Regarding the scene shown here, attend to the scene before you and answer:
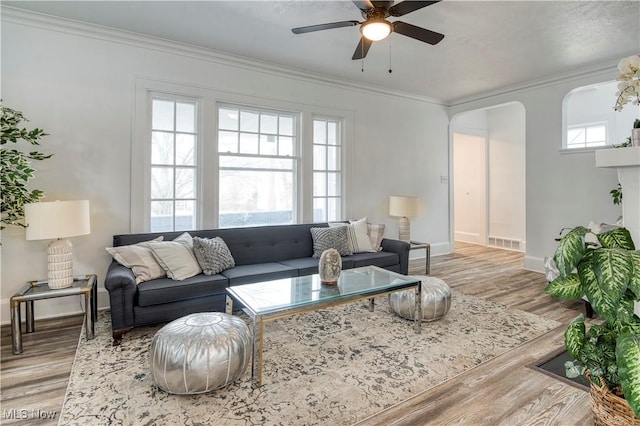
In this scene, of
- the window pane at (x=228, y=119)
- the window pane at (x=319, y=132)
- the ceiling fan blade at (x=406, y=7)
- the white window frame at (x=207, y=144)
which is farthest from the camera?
the window pane at (x=319, y=132)

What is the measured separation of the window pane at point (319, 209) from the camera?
17.0 feet

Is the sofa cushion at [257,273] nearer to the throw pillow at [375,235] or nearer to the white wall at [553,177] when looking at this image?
the throw pillow at [375,235]

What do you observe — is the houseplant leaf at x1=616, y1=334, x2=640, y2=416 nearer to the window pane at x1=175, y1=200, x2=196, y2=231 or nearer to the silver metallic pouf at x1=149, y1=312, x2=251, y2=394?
the silver metallic pouf at x1=149, y1=312, x2=251, y2=394

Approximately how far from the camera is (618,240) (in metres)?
1.65

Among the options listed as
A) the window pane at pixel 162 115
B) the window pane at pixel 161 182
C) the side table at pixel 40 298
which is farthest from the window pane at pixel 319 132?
the side table at pixel 40 298

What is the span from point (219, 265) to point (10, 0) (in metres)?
3.06

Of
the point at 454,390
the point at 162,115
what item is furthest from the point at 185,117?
the point at 454,390

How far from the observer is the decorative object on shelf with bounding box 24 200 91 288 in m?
2.72

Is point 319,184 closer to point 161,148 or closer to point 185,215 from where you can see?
point 185,215

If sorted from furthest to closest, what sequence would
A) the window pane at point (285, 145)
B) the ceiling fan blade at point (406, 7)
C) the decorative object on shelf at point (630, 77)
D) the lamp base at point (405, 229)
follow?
the lamp base at point (405, 229)
the window pane at point (285, 145)
the ceiling fan blade at point (406, 7)
the decorative object on shelf at point (630, 77)

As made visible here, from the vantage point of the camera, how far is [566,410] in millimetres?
1957

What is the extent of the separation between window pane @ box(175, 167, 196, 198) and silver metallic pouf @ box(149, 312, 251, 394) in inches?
90.9

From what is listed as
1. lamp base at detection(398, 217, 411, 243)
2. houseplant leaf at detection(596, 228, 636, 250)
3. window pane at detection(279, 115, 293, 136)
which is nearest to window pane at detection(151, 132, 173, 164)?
window pane at detection(279, 115, 293, 136)

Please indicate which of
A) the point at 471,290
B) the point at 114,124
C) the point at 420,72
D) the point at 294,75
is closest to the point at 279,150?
the point at 294,75
